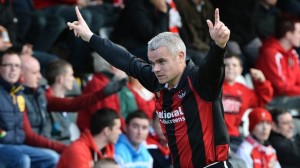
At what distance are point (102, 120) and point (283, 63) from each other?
352 centimetres

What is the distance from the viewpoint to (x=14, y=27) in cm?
1032

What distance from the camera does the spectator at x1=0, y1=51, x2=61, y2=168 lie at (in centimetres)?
876

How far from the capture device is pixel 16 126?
29.1 feet

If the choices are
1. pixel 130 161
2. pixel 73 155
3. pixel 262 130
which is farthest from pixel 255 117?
pixel 73 155

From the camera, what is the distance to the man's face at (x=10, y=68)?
8969 mm

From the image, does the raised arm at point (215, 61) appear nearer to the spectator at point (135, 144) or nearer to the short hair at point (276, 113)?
the spectator at point (135, 144)

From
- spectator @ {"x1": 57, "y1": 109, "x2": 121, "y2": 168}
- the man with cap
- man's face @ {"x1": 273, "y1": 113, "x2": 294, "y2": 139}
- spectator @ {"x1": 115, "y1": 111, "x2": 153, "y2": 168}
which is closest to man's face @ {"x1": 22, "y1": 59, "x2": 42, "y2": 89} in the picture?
spectator @ {"x1": 57, "y1": 109, "x2": 121, "y2": 168}

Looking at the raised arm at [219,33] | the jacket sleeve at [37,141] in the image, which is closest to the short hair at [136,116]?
the jacket sleeve at [37,141]

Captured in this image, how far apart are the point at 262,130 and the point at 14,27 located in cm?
300

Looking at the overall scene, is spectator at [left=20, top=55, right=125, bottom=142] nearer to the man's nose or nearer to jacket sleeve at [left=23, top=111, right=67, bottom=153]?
jacket sleeve at [left=23, top=111, right=67, bottom=153]

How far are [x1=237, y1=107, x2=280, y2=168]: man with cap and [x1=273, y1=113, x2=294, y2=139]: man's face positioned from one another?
1.01ft

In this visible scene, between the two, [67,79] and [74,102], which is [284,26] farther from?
[74,102]

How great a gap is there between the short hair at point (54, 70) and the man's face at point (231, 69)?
194 centimetres

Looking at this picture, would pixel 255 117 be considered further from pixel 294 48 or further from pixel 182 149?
pixel 182 149
